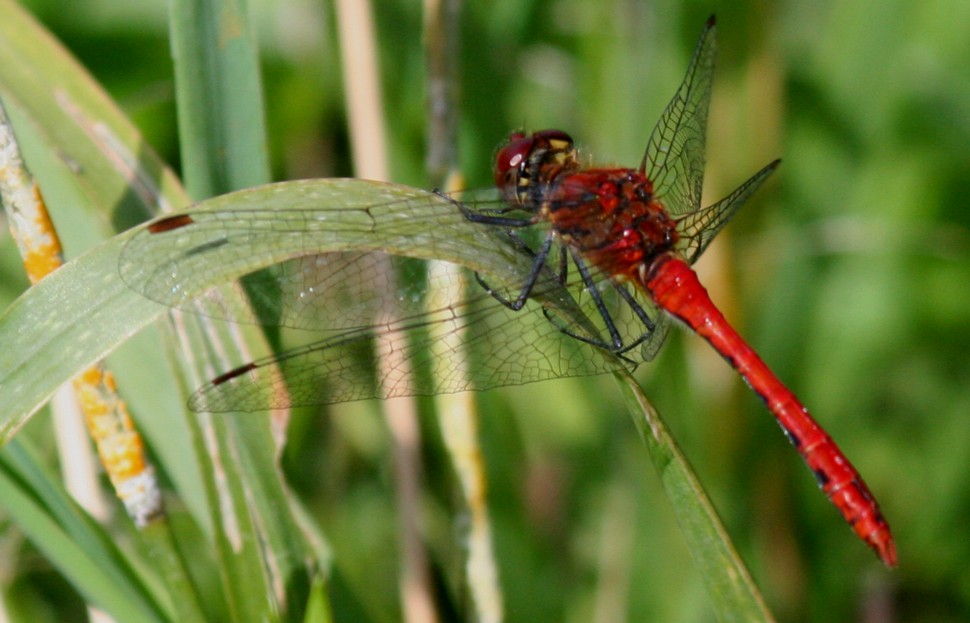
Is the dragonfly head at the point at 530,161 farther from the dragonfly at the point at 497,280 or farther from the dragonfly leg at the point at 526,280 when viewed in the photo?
the dragonfly leg at the point at 526,280

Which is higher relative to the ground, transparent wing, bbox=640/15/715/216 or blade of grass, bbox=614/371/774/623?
transparent wing, bbox=640/15/715/216

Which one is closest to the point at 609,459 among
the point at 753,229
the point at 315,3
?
the point at 753,229

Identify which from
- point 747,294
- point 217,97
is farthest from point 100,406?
point 747,294

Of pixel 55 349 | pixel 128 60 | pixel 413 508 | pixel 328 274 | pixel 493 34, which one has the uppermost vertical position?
pixel 128 60

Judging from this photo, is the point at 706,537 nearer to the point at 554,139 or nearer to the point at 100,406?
the point at 100,406

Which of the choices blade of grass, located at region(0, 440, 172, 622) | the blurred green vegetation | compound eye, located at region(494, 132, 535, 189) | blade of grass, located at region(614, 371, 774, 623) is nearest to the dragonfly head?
compound eye, located at region(494, 132, 535, 189)

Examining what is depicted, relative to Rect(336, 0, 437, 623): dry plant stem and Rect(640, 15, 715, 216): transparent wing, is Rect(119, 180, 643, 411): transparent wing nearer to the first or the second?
Rect(336, 0, 437, 623): dry plant stem

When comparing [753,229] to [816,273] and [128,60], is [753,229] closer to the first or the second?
[816,273]
